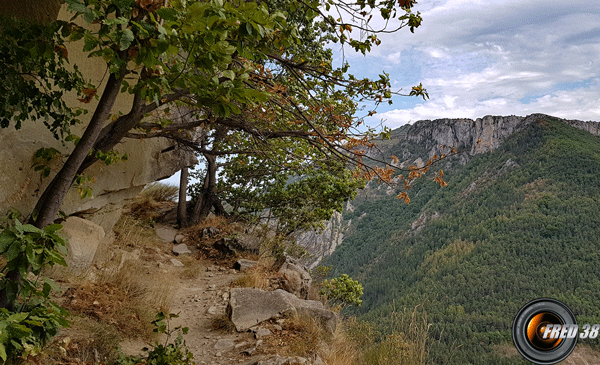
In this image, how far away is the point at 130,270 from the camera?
6453 millimetres

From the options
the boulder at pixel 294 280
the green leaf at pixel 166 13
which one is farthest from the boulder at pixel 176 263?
the green leaf at pixel 166 13

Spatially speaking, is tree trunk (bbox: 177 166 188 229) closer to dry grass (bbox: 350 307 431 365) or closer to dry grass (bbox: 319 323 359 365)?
dry grass (bbox: 319 323 359 365)

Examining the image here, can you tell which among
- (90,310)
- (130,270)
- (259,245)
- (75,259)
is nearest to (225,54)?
(90,310)

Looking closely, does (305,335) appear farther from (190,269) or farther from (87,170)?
(190,269)

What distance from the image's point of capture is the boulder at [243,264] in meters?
8.58

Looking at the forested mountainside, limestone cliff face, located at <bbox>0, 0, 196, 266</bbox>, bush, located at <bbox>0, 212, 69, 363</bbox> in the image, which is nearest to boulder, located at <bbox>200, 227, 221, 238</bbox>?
limestone cliff face, located at <bbox>0, 0, 196, 266</bbox>

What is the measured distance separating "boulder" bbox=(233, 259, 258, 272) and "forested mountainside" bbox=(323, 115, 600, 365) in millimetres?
40609

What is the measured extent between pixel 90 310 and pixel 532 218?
298 feet

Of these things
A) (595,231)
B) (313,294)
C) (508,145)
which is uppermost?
(508,145)

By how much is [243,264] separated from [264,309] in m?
3.33

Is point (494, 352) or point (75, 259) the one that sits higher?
point (75, 259)

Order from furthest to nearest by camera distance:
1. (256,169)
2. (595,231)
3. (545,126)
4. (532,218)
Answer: (545,126)
(532,218)
(595,231)
(256,169)

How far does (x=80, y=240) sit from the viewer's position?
5684 millimetres

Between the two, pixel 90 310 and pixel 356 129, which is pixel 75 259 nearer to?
pixel 90 310
